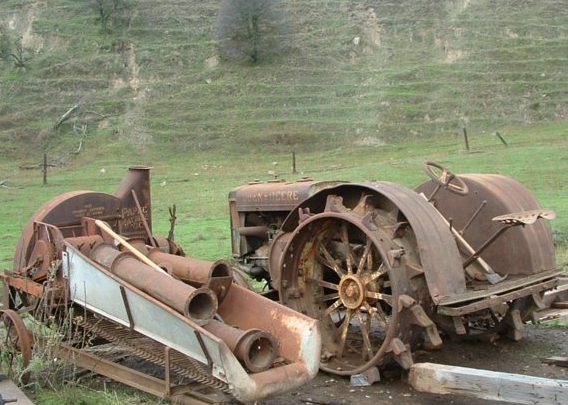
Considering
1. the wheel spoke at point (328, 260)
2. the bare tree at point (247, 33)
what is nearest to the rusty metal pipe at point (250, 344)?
the wheel spoke at point (328, 260)

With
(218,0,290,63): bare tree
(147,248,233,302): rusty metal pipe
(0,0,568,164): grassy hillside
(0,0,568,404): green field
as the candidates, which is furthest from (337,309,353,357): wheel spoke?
(218,0,290,63): bare tree

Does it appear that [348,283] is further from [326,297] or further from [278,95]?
[278,95]

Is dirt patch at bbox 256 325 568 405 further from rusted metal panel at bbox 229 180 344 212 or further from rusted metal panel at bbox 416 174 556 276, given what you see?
rusted metal panel at bbox 229 180 344 212

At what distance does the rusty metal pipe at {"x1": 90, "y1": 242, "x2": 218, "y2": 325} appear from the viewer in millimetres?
4145

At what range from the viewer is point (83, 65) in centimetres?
3994

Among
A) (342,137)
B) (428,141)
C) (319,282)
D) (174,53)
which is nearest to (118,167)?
(342,137)

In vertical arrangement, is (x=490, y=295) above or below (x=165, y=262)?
below

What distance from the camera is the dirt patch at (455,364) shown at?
483cm

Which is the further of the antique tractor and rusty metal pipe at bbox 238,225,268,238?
rusty metal pipe at bbox 238,225,268,238

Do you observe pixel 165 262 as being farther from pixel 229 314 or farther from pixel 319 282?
pixel 319 282

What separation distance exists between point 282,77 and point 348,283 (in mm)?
34369

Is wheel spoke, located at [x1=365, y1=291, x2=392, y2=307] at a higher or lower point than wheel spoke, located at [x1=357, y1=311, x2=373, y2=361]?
higher

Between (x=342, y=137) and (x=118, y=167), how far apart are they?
33.0 feet

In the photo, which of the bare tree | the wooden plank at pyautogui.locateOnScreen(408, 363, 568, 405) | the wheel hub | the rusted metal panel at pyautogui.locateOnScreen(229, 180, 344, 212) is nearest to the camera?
the wooden plank at pyautogui.locateOnScreen(408, 363, 568, 405)
